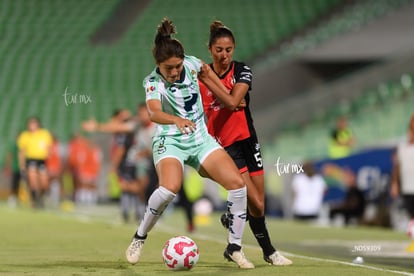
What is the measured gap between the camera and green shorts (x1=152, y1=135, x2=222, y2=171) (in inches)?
311

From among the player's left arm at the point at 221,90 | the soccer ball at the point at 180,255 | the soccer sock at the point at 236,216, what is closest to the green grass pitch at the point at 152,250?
the soccer ball at the point at 180,255

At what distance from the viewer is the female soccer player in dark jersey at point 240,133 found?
8211 mm

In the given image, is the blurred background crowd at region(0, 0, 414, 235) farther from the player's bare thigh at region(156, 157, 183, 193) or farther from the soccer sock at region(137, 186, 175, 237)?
the player's bare thigh at region(156, 157, 183, 193)

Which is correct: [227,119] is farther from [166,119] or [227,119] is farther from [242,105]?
[166,119]

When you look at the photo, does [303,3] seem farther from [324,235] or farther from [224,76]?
[224,76]

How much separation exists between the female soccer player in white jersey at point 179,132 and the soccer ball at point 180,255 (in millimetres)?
301

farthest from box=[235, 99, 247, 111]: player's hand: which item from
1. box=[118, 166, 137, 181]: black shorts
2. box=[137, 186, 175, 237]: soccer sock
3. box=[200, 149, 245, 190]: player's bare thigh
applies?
box=[118, 166, 137, 181]: black shorts

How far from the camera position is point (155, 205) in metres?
7.98

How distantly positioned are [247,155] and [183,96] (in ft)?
2.77

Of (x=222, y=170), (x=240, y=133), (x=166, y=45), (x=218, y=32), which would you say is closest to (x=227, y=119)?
(x=240, y=133)

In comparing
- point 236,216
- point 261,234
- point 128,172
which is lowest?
point 261,234

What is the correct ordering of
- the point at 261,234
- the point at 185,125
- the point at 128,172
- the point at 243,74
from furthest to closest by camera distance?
the point at 128,172 < the point at 261,234 < the point at 243,74 < the point at 185,125

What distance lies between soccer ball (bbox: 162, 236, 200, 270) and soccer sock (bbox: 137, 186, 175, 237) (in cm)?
26

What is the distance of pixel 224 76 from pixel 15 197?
19693mm
